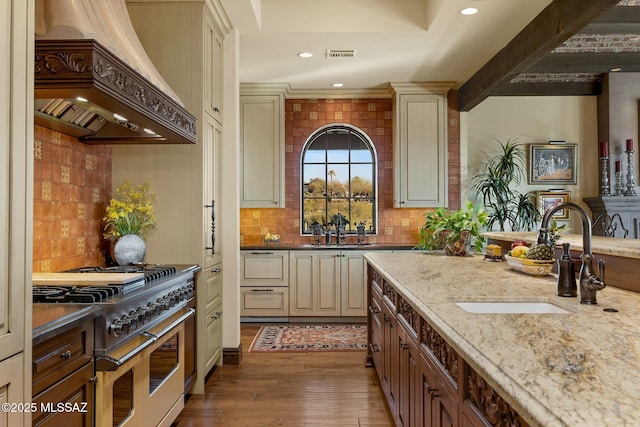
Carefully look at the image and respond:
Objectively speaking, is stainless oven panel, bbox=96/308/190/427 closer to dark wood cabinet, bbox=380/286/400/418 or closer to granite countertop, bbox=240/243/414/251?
dark wood cabinet, bbox=380/286/400/418

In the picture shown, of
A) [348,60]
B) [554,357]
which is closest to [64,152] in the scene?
[554,357]

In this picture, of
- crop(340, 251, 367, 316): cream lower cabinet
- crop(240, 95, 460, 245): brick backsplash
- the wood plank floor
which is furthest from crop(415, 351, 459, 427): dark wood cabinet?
crop(240, 95, 460, 245): brick backsplash

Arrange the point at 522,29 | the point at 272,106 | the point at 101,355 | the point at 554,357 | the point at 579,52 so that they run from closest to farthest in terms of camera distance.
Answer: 1. the point at 554,357
2. the point at 101,355
3. the point at 522,29
4. the point at 579,52
5. the point at 272,106

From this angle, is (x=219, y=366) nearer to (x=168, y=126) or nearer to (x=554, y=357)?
(x=168, y=126)

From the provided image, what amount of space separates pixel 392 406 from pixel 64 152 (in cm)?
234

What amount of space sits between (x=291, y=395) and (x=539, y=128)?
4.69m

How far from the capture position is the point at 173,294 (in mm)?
2518

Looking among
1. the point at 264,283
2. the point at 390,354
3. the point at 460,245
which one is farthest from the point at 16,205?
the point at 264,283

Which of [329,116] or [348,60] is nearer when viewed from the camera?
[348,60]

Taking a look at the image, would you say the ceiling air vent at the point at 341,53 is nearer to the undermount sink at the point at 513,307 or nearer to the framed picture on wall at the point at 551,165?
the framed picture on wall at the point at 551,165

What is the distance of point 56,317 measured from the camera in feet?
4.90

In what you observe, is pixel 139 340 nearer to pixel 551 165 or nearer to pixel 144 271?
pixel 144 271

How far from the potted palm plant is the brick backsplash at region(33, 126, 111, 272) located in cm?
429

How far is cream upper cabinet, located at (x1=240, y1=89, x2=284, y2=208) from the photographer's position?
5367mm
